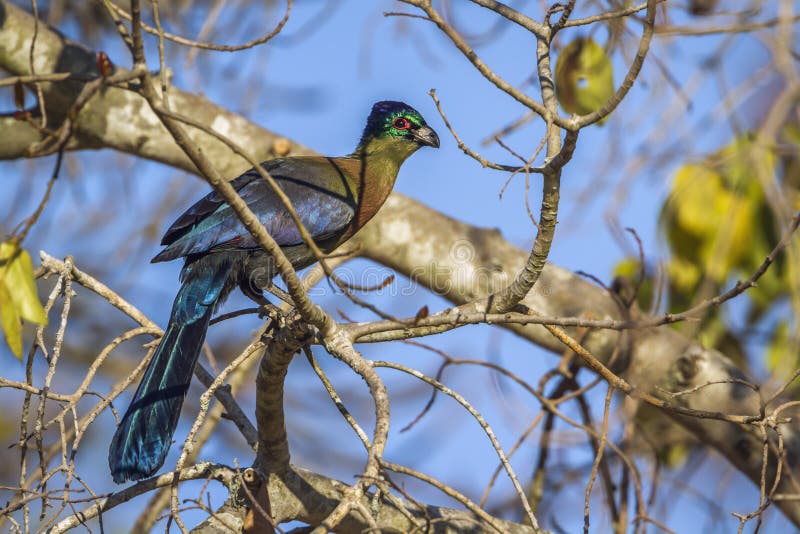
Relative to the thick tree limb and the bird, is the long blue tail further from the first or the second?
the thick tree limb

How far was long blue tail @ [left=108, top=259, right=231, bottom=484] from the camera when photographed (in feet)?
10.4

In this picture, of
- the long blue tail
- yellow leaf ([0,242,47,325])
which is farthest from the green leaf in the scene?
yellow leaf ([0,242,47,325])

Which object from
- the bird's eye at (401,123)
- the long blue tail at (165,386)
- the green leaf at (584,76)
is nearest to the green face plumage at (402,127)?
the bird's eye at (401,123)

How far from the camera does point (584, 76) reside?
3799mm

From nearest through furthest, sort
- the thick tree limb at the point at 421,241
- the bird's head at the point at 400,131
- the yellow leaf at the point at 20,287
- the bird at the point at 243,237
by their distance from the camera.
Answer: the yellow leaf at the point at 20,287
the bird at the point at 243,237
the thick tree limb at the point at 421,241
the bird's head at the point at 400,131

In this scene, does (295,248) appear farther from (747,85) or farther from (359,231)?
(747,85)

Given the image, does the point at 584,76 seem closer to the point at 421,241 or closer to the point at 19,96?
the point at 421,241

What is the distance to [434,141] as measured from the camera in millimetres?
5105

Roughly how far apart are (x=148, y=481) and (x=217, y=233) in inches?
57.8

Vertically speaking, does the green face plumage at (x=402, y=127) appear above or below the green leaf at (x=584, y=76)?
above

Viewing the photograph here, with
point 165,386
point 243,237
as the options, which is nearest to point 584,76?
point 243,237

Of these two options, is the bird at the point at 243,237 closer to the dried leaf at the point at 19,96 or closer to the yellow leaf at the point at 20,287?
the yellow leaf at the point at 20,287

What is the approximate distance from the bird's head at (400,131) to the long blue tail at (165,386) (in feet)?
4.92

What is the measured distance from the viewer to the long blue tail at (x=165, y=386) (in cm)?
316
